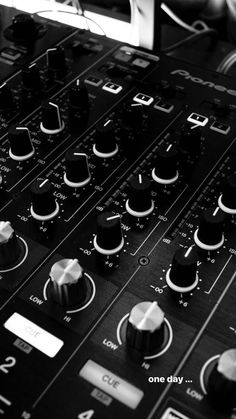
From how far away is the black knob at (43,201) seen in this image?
0.77 m

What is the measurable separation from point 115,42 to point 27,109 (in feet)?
0.98

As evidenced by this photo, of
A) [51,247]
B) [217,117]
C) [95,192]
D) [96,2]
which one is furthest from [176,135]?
[96,2]

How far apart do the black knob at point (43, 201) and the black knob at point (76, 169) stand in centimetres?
5

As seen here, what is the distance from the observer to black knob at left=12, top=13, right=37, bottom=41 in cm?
115

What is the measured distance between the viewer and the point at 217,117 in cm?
97

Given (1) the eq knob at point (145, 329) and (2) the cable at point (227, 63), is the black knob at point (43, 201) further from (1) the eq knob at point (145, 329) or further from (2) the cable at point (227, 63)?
(2) the cable at point (227, 63)

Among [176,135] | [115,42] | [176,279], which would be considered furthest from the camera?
[115,42]

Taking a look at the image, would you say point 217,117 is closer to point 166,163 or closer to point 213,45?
point 166,163

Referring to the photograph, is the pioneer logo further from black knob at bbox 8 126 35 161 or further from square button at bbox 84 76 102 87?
black knob at bbox 8 126 35 161

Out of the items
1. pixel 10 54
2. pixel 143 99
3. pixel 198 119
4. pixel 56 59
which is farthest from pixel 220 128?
pixel 10 54

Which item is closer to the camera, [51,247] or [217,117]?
[51,247]

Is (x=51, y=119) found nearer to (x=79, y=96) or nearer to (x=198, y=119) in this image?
(x=79, y=96)

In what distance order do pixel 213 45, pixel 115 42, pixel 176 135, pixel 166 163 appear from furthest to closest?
1. pixel 213 45
2. pixel 115 42
3. pixel 176 135
4. pixel 166 163

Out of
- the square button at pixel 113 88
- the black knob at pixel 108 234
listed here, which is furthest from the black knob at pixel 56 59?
the black knob at pixel 108 234
